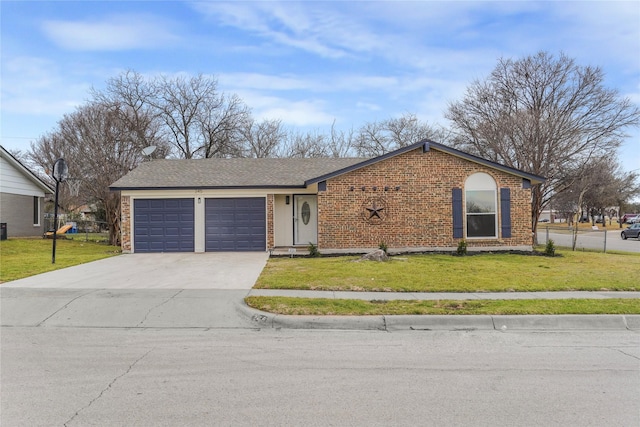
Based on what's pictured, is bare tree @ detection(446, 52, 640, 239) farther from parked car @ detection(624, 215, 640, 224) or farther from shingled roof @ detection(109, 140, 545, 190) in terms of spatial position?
parked car @ detection(624, 215, 640, 224)

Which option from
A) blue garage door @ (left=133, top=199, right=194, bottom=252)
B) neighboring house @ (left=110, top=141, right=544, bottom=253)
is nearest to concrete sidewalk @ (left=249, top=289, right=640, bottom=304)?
neighboring house @ (left=110, top=141, right=544, bottom=253)

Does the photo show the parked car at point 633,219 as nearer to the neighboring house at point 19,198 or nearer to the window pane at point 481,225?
the window pane at point 481,225

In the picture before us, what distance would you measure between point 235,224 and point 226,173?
2770 mm

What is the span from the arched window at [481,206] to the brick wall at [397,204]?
30 cm

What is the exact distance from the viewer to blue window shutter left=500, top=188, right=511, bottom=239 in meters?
15.3

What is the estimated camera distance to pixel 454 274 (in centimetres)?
1057

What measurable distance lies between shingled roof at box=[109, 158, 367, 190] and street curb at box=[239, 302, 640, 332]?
9.72 metres

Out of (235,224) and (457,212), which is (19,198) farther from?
(457,212)

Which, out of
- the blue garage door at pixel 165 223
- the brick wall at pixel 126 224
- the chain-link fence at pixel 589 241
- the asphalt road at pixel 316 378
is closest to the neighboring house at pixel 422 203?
the brick wall at pixel 126 224

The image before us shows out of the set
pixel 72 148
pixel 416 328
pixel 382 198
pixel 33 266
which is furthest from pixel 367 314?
pixel 72 148

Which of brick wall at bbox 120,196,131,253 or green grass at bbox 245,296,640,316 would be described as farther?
brick wall at bbox 120,196,131,253

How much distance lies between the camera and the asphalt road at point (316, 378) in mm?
3537

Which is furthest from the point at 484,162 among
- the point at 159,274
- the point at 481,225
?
the point at 159,274

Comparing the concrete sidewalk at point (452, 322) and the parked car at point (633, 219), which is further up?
the parked car at point (633, 219)
